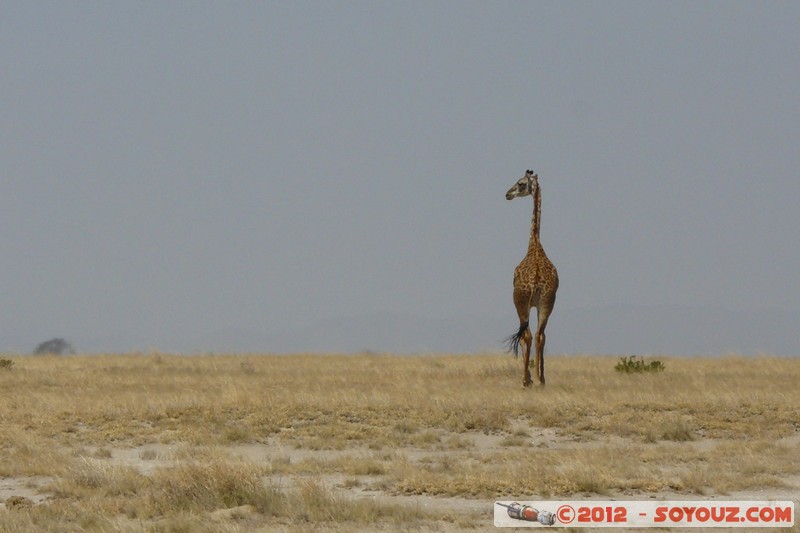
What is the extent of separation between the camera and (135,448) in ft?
58.1

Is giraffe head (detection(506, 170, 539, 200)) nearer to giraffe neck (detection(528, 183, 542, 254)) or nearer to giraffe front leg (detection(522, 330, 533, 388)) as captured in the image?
giraffe neck (detection(528, 183, 542, 254))

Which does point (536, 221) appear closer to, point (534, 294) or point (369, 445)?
point (534, 294)

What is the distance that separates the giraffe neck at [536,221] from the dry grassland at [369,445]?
135 inches

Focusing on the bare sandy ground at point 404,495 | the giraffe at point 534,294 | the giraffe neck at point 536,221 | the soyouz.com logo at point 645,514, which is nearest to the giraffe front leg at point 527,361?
the giraffe at point 534,294

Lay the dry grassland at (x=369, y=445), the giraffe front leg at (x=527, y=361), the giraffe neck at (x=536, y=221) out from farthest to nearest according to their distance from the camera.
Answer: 1. the giraffe neck at (x=536, y=221)
2. the giraffe front leg at (x=527, y=361)
3. the dry grassland at (x=369, y=445)

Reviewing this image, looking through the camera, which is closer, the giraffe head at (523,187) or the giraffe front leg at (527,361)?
the giraffe front leg at (527,361)

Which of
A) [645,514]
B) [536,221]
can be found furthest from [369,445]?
[536,221]

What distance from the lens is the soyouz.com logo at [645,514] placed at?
11109mm

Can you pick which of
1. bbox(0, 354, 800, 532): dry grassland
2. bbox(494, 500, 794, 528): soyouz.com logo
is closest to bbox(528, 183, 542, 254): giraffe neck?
bbox(0, 354, 800, 532): dry grassland

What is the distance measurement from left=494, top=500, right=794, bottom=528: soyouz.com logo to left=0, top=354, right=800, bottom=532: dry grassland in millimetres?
454

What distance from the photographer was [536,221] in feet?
86.8

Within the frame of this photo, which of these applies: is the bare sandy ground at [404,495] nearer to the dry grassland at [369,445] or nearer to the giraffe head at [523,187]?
the dry grassland at [369,445]

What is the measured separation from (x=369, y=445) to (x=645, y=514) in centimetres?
650

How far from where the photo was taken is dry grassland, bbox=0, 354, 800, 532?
12.1 metres
